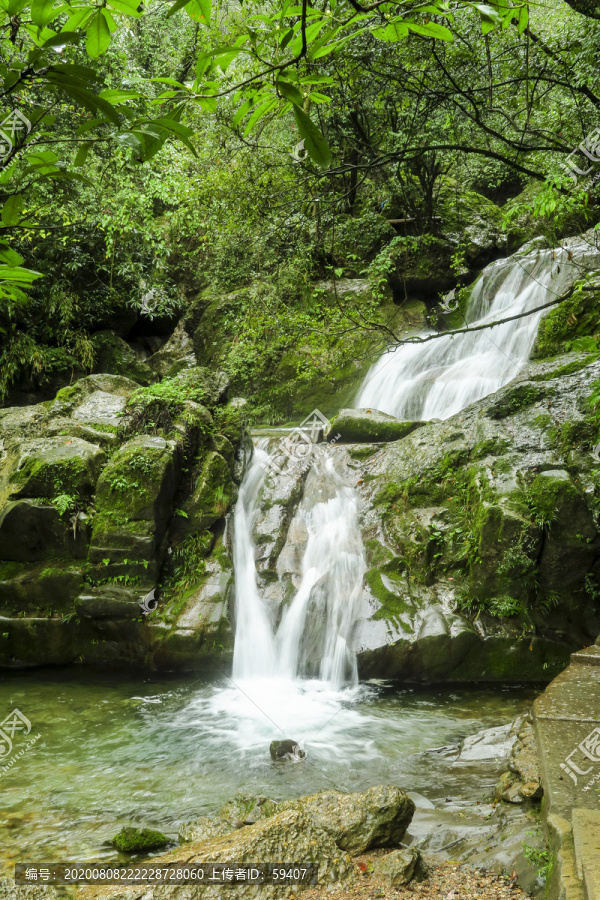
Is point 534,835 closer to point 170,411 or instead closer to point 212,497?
point 212,497

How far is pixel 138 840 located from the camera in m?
3.45

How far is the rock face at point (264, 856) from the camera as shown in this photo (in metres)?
2.54

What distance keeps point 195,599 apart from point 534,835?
189 inches

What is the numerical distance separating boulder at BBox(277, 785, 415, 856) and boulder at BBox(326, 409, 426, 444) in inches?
261

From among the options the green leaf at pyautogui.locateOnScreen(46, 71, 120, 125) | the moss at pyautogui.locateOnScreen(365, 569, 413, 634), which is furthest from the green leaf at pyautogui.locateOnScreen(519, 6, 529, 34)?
the moss at pyautogui.locateOnScreen(365, 569, 413, 634)

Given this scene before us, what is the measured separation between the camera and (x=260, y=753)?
4.92 m

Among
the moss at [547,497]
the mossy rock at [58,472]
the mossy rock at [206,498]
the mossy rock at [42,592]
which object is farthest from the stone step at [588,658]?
the mossy rock at [58,472]

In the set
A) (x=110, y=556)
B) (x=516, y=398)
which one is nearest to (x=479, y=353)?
(x=516, y=398)

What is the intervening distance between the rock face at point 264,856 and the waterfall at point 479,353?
8.07 m

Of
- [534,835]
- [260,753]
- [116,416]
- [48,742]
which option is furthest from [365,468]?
[534,835]

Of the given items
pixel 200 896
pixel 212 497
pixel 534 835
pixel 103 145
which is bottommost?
pixel 200 896

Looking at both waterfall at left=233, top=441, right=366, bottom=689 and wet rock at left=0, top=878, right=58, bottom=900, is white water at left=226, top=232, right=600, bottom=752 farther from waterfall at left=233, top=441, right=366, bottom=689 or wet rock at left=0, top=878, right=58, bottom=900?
wet rock at left=0, top=878, right=58, bottom=900

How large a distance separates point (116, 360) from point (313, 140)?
13.8 m

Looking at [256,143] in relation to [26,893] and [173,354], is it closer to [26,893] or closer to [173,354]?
[26,893]
